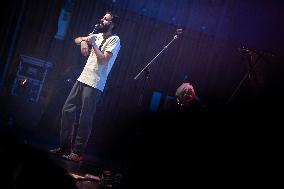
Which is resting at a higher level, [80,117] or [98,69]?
[98,69]

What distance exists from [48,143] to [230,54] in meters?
4.53

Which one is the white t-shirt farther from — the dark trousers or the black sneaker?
the black sneaker

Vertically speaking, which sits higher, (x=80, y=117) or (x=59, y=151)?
(x=80, y=117)

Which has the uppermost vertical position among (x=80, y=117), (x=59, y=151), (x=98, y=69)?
(x=98, y=69)

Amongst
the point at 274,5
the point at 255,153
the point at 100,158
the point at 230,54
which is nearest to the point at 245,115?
the point at 255,153

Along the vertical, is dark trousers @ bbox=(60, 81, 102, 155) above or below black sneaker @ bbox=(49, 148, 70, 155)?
above

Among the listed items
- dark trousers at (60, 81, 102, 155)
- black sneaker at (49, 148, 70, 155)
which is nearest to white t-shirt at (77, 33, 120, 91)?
dark trousers at (60, 81, 102, 155)

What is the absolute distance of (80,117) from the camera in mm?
4887

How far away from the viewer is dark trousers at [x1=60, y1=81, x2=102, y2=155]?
4859 mm

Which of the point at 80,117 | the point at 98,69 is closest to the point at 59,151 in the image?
the point at 80,117

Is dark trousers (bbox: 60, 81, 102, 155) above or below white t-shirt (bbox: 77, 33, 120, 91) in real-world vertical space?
below

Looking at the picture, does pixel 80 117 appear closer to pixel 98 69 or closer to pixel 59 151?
pixel 59 151

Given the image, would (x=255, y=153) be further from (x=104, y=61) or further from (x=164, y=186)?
(x=104, y=61)

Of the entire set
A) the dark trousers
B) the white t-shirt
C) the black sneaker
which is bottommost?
the black sneaker
